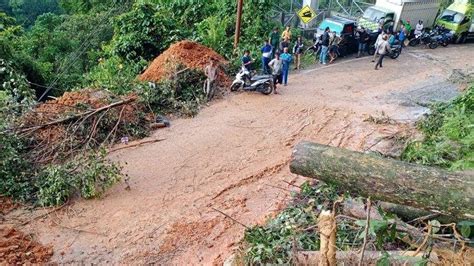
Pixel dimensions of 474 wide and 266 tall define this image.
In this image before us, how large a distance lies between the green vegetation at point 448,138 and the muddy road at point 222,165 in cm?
62

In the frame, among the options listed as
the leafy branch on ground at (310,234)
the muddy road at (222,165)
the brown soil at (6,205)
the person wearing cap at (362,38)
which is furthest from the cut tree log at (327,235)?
the person wearing cap at (362,38)

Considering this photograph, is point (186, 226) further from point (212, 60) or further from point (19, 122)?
point (212, 60)

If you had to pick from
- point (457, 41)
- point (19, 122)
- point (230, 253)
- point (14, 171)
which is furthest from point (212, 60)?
point (457, 41)

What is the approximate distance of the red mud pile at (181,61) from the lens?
12578 mm

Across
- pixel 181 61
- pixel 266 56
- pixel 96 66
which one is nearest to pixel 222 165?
pixel 181 61

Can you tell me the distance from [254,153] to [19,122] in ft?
16.3

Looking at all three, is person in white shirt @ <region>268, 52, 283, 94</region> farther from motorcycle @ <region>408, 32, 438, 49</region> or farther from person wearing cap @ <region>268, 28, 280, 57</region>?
motorcycle @ <region>408, 32, 438, 49</region>

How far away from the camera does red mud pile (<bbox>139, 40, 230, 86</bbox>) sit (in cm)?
1258

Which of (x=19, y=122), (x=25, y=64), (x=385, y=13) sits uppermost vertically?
(x=385, y=13)

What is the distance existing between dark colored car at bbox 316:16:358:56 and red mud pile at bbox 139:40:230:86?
5.23 m

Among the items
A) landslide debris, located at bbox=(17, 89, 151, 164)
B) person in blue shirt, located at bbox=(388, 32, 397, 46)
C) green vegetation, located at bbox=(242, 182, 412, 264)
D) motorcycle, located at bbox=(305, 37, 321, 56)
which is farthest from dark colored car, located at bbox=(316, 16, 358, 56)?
green vegetation, located at bbox=(242, 182, 412, 264)

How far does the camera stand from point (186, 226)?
7352 millimetres

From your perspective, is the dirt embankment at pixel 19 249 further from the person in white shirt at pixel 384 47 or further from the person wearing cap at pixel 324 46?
the person in white shirt at pixel 384 47

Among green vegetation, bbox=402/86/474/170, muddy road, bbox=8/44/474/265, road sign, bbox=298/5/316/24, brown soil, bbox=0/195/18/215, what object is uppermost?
road sign, bbox=298/5/316/24
